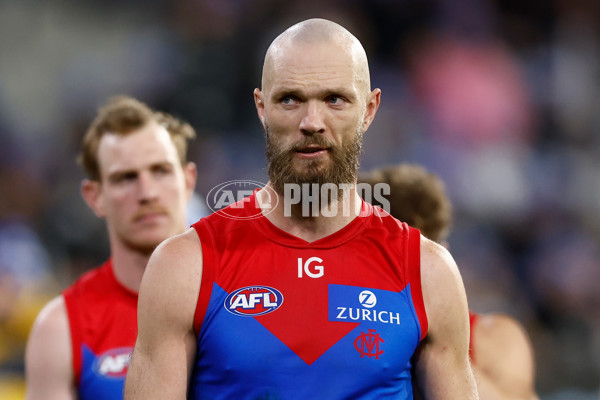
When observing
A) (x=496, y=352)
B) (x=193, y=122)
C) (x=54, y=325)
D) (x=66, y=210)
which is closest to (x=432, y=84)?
(x=193, y=122)

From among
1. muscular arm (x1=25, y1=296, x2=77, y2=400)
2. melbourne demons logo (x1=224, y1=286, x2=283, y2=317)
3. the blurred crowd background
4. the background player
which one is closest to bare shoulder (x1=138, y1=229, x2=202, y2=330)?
melbourne demons logo (x1=224, y1=286, x2=283, y2=317)

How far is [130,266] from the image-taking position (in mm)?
4461

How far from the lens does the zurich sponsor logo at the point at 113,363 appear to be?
13.4 feet

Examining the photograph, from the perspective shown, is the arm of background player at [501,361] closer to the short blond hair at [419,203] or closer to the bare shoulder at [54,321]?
the short blond hair at [419,203]

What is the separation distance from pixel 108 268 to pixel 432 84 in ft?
20.3

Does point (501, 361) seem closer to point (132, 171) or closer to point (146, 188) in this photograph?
point (146, 188)

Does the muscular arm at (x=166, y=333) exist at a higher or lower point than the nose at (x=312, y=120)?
lower

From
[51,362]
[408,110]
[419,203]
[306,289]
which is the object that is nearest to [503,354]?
[419,203]

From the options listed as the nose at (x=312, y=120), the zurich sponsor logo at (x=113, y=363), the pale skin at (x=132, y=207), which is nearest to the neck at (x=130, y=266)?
the pale skin at (x=132, y=207)

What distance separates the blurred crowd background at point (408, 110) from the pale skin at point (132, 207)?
413 centimetres

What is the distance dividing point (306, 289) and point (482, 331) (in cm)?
180

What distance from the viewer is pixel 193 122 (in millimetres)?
9672

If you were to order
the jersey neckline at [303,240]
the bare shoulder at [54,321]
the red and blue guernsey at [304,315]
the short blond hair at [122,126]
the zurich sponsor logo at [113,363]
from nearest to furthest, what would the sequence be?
the red and blue guernsey at [304,315], the jersey neckline at [303,240], the zurich sponsor logo at [113,363], the bare shoulder at [54,321], the short blond hair at [122,126]

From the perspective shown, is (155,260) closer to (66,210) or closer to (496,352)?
(496,352)
